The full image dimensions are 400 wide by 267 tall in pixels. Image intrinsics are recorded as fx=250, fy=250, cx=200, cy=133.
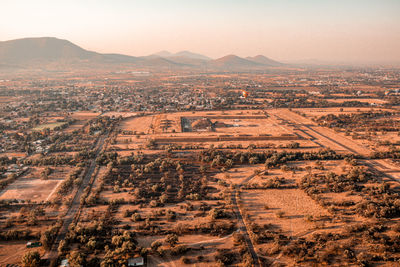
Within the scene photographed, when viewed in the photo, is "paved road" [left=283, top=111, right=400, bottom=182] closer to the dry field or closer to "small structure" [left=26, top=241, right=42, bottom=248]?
"small structure" [left=26, top=241, right=42, bottom=248]

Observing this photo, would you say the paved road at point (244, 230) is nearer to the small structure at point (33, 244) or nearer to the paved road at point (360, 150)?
the small structure at point (33, 244)

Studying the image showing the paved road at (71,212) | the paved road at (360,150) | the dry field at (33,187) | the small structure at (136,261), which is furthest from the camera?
the paved road at (360,150)

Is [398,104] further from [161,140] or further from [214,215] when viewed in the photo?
[214,215]

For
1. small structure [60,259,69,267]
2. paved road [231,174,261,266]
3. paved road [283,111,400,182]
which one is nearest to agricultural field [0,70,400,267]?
paved road [231,174,261,266]

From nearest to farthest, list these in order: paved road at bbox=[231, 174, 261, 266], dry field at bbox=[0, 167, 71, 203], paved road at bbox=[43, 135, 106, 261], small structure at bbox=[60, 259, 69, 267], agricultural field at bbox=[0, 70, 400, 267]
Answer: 1. small structure at bbox=[60, 259, 69, 267]
2. paved road at bbox=[231, 174, 261, 266]
3. agricultural field at bbox=[0, 70, 400, 267]
4. paved road at bbox=[43, 135, 106, 261]
5. dry field at bbox=[0, 167, 71, 203]

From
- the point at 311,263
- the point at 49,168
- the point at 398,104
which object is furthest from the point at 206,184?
the point at 398,104

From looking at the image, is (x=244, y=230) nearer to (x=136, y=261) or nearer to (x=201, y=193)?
(x=201, y=193)

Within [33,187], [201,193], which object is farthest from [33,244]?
[201,193]

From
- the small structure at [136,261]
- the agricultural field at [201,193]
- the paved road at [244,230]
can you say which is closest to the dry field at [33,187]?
the agricultural field at [201,193]

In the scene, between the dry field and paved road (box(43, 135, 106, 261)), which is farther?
the dry field

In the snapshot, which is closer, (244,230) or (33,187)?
(244,230)

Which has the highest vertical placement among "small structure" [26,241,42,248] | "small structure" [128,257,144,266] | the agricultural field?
the agricultural field
